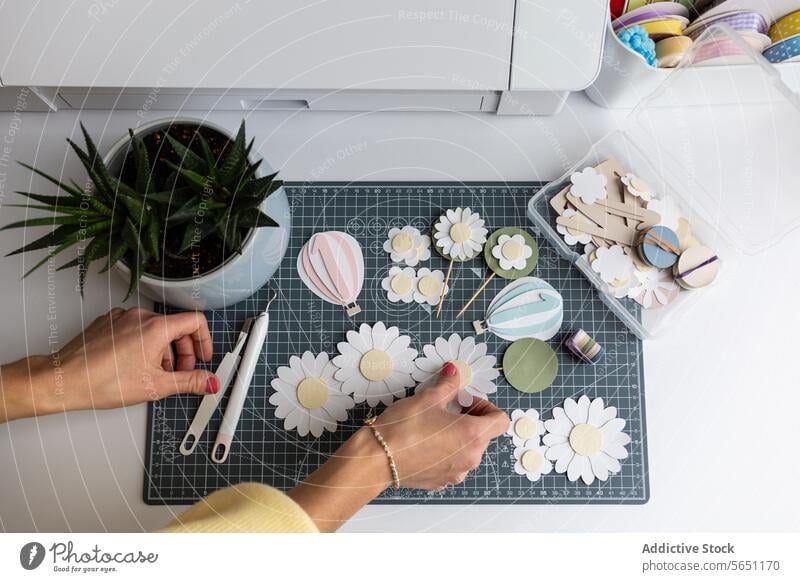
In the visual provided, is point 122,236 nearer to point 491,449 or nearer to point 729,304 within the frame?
point 491,449

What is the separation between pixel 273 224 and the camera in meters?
0.69

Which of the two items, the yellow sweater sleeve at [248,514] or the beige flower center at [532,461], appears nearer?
the yellow sweater sleeve at [248,514]

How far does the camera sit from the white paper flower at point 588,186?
84cm

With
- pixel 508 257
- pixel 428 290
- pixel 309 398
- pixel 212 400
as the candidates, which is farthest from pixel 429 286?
pixel 212 400

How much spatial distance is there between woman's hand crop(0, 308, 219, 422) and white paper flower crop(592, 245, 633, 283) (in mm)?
501

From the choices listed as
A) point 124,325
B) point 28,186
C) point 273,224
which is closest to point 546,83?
point 273,224

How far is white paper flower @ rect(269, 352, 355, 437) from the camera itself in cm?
82

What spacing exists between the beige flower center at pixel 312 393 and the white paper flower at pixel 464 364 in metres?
0.12

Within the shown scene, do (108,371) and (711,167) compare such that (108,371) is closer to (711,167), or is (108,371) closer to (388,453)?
(388,453)

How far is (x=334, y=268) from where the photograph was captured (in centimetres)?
85

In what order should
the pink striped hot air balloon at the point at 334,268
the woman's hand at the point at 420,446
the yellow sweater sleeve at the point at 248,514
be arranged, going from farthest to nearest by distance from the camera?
the pink striped hot air balloon at the point at 334,268
the woman's hand at the point at 420,446
the yellow sweater sleeve at the point at 248,514

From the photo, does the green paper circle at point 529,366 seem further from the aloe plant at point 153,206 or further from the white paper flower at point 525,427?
the aloe plant at point 153,206

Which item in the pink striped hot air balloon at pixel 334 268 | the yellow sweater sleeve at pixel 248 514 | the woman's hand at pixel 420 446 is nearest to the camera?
the yellow sweater sleeve at pixel 248 514

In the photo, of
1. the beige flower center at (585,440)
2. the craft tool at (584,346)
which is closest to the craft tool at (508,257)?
the craft tool at (584,346)
